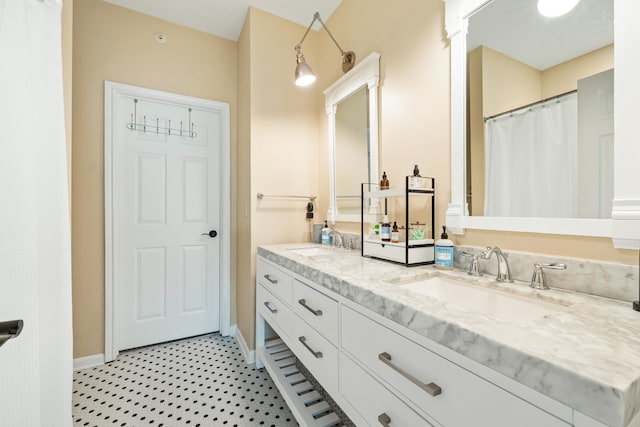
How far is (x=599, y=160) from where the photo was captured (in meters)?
0.85

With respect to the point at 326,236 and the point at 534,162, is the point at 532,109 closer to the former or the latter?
the point at 534,162

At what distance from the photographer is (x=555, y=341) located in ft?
1.75

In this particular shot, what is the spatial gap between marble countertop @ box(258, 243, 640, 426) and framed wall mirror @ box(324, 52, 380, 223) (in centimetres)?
109

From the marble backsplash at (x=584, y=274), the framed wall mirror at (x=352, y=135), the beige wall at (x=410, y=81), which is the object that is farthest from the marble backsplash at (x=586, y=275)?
the framed wall mirror at (x=352, y=135)

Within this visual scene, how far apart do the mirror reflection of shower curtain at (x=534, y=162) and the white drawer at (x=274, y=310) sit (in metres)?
1.10

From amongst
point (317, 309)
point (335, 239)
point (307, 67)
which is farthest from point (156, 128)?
point (317, 309)

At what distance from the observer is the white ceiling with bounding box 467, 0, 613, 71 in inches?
33.7

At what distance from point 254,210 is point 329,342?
130cm

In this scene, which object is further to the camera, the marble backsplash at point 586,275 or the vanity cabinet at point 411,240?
the vanity cabinet at point 411,240

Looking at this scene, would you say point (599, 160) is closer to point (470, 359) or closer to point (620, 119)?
point (620, 119)

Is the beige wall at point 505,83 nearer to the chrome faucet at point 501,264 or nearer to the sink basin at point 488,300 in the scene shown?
the chrome faucet at point 501,264

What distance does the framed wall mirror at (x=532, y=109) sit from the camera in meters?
0.83

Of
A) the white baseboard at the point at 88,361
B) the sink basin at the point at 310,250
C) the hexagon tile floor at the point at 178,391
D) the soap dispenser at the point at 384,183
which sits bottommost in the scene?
the hexagon tile floor at the point at 178,391

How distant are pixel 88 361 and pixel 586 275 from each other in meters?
2.96
